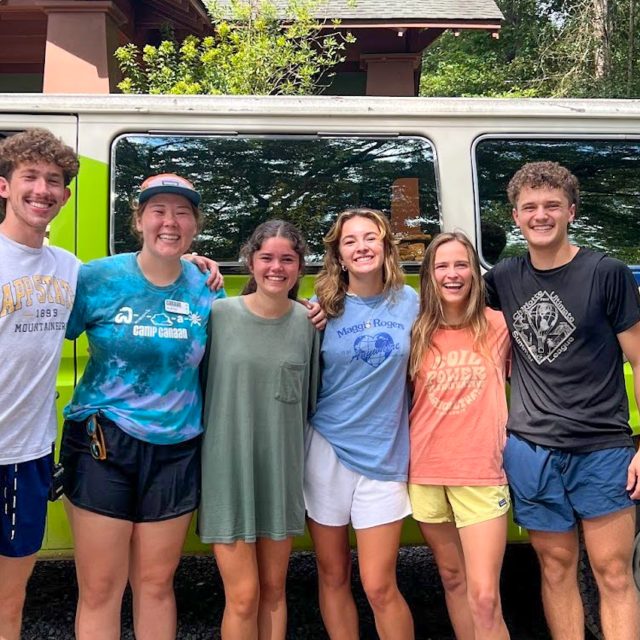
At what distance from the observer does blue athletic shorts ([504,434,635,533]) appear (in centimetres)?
262

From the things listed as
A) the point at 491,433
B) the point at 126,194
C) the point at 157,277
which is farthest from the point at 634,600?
the point at 126,194

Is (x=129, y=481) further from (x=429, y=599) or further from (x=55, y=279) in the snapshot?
(x=429, y=599)

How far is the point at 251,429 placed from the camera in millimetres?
2604

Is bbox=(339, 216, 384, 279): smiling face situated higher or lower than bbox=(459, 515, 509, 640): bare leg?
higher

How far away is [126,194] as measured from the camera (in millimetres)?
3197

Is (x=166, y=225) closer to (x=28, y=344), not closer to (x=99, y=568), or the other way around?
(x=28, y=344)

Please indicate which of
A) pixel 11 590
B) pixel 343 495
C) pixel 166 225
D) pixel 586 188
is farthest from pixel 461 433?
pixel 11 590

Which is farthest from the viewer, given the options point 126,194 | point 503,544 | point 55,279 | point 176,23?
point 176,23

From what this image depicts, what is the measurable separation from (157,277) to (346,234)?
72 cm

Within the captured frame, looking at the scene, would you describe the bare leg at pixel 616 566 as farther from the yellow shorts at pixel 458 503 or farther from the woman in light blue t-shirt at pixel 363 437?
the woman in light blue t-shirt at pixel 363 437

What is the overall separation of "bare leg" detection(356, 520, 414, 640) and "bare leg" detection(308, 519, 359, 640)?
9cm

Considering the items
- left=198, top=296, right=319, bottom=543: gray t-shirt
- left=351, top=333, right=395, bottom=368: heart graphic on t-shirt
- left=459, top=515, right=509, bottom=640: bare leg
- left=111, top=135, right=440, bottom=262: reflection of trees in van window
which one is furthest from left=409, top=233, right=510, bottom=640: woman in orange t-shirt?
left=111, top=135, right=440, bottom=262: reflection of trees in van window

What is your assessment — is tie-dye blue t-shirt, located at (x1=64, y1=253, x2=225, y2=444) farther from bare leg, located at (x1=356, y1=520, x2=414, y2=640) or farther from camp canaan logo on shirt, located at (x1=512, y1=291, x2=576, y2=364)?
camp canaan logo on shirt, located at (x1=512, y1=291, x2=576, y2=364)

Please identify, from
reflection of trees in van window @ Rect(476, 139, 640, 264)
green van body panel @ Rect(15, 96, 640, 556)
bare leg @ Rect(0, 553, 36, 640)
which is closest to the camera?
bare leg @ Rect(0, 553, 36, 640)
